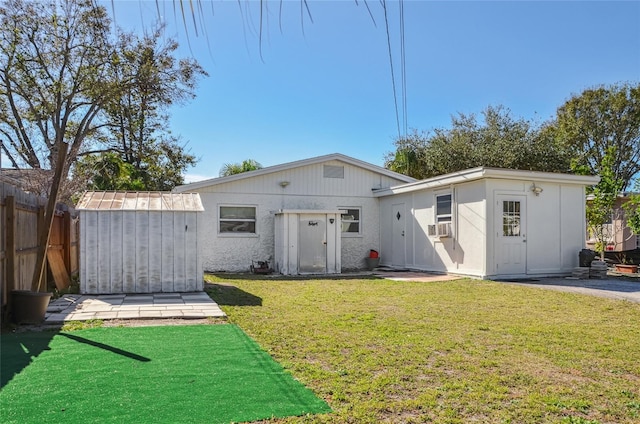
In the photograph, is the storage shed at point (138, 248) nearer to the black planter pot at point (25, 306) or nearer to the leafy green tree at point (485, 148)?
the black planter pot at point (25, 306)

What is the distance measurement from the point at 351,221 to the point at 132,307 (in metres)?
9.96

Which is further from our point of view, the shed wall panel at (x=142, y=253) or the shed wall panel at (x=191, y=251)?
the shed wall panel at (x=191, y=251)

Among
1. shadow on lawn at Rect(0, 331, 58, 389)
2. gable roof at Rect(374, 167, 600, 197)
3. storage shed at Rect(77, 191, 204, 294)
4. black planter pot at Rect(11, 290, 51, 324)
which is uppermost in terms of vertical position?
gable roof at Rect(374, 167, 600, 197)

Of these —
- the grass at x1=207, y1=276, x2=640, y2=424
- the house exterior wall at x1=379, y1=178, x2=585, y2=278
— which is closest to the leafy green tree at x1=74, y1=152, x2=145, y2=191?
the grass at x1=207, y1=276, x2=640, y2=424

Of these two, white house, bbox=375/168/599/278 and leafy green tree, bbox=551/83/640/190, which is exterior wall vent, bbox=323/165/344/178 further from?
leafy green tree, bbox=551/83/640/190

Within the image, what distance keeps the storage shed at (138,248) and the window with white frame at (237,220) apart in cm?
538

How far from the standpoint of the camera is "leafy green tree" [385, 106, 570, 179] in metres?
23.9

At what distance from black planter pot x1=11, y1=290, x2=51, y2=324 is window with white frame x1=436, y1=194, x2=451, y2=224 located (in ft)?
33.9

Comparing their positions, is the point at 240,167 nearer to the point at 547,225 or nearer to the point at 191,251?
the point at 547,225

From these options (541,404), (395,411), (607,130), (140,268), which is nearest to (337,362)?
(395,411)

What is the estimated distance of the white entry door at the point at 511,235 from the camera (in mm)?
11992

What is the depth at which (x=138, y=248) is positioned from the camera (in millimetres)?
9070

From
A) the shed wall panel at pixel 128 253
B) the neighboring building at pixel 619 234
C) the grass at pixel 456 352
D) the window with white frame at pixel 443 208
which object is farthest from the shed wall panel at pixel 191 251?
the neighboring building at pixel 619 234

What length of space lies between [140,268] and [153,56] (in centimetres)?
1474
